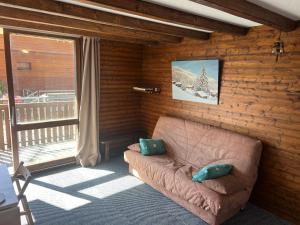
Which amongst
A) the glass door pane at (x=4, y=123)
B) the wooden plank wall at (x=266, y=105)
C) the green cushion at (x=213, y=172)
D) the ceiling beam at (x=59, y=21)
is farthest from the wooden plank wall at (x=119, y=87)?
the green cushion at (x=213, y=172)

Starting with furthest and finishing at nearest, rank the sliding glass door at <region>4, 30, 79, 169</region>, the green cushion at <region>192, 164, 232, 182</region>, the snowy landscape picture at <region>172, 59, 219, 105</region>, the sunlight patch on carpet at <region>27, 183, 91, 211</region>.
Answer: the sliding glass door at <region>4, 30, 79, 169</region>
the snowy landscape picture at <region>172, 59, 219, 105</region>
the sunlight patch on carpet at <region>27, 183, 91, 211</region>
the green cushion at <region>192, 164, 232, 182</region>

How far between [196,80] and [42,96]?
254 centimetres

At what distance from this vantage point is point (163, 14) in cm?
205

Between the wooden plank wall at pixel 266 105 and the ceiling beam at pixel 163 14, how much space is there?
38cm

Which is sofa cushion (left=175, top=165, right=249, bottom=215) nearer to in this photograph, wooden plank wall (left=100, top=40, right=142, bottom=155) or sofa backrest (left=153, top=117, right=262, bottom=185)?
sofa backrest (left=153, top=117, right=262, bottom=185)

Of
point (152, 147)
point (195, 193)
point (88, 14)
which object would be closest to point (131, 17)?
point (88, 14)

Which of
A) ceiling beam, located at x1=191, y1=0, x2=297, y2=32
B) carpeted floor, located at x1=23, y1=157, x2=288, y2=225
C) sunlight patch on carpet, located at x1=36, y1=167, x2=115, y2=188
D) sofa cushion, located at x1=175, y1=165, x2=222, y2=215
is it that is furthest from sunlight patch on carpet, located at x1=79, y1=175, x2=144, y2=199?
ceiling beam, located at x1=191, y1=0, x2=297, y2=32

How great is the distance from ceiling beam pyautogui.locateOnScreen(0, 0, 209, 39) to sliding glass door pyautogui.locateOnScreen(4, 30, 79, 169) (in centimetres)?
141

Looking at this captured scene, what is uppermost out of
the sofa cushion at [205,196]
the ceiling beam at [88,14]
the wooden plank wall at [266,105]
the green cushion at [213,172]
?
the ceiling beam at [88,14]

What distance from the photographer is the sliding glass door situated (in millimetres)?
3361

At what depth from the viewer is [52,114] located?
3.81m

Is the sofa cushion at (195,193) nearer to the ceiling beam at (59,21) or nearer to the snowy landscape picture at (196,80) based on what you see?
the snowy landscape picture at (196,80)

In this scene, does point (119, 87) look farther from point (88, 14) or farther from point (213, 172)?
point (213, 172)

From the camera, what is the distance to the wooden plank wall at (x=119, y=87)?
163 inches
